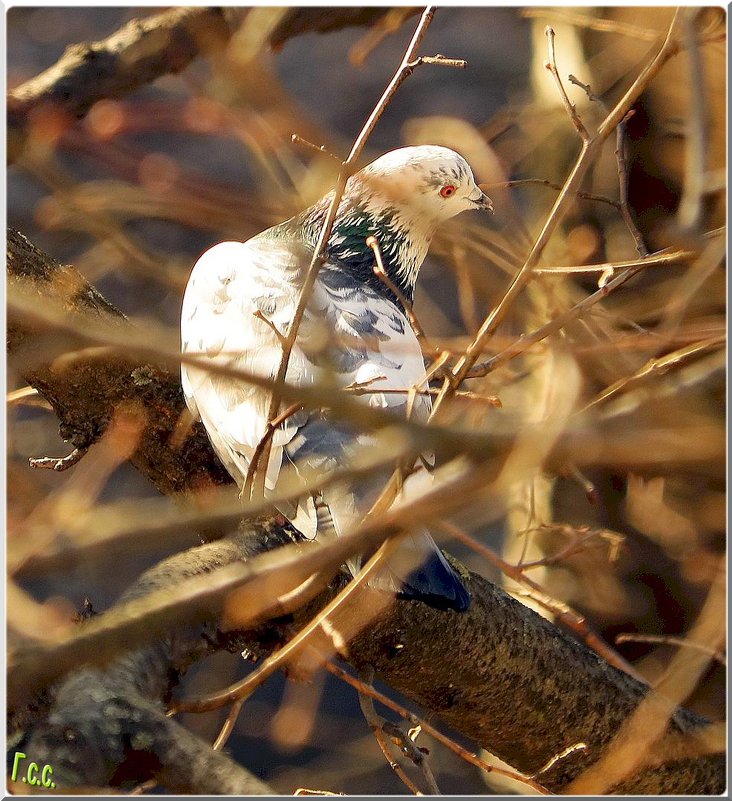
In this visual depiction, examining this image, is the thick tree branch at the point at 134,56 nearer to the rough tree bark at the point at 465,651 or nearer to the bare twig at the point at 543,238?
the rough tree bark at the point at 465,651

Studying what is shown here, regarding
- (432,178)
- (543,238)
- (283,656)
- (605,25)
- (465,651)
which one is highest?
(605,25)

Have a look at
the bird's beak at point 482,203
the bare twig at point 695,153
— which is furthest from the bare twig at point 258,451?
the bird's beak at point 482,203

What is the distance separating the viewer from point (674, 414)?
604 mm

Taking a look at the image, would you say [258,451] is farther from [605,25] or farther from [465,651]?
[605,25]

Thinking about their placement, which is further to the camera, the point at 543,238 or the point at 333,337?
the point at 333,337

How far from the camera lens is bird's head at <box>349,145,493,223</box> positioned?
1505 millimetres

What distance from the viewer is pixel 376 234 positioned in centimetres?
168

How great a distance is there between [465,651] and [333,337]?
458mm

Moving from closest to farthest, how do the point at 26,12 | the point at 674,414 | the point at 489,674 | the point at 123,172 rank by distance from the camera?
1. the point at 674,414
2. the point at 123,172
3. the point at 489,674
4. the point at 26,12

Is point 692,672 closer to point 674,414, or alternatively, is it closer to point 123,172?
point 674,414

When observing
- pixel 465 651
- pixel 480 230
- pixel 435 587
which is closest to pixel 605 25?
pixel 480 230

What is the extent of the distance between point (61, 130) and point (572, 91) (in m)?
1.27

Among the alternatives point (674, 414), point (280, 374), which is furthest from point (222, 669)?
point (674, 414)

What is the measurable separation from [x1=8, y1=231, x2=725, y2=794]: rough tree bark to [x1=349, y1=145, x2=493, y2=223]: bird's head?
0.49 metres
